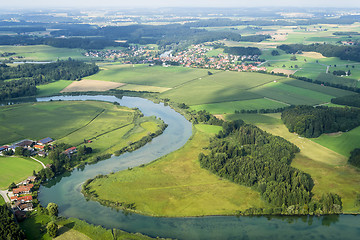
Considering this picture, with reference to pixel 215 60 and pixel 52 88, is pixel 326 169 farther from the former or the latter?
pixel 215 60

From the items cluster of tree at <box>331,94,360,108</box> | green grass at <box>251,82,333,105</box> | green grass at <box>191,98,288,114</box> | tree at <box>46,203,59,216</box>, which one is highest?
cluster of tree at <box>331,94,360,108</box>

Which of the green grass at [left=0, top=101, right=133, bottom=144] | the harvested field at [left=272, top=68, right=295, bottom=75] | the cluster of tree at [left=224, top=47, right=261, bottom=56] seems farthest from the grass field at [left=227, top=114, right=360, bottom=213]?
the cluster of tree at [left=224, top=47, right=261, bottom=56]

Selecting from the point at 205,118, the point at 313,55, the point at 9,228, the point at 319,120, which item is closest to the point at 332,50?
the point at 313,55

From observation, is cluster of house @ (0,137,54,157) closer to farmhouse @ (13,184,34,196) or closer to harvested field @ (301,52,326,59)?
farmhouse @ (13,184,34,196)

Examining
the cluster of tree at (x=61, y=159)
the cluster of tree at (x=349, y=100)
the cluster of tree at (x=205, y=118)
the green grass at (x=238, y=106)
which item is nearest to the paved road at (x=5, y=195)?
the cluster of tree at (x=61, y=159)

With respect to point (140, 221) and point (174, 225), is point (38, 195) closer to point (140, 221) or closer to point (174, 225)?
point (140, 221)

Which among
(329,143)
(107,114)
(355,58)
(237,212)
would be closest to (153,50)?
(355,58)
